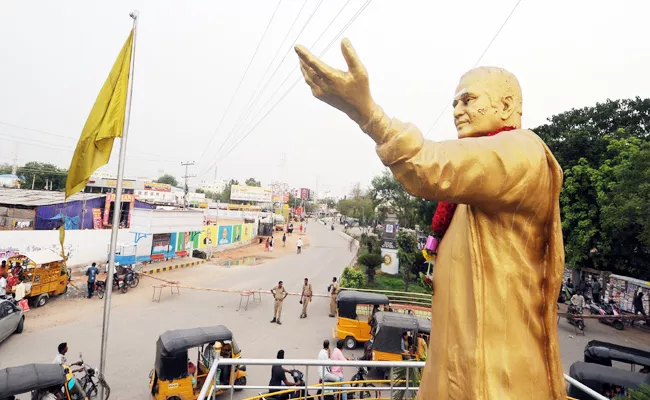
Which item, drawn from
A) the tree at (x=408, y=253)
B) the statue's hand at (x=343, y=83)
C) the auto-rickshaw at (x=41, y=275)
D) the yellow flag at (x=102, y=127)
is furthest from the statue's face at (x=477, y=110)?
the tree at (x=408, y=253)

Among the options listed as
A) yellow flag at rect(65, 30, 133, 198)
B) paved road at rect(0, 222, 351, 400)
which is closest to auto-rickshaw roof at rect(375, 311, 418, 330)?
paved road at rect(0, 222, 351, 400)

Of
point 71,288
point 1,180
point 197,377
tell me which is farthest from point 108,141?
point 1,180

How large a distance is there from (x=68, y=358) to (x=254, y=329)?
432 centimetres

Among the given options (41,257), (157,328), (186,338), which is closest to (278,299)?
(157,328)

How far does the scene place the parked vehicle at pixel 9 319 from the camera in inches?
321

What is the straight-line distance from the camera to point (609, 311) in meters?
13.1

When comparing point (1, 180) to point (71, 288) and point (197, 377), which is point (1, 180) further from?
point (197, 377)

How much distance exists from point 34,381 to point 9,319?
193 inches

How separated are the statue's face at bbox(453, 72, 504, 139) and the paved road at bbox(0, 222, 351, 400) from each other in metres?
6.97

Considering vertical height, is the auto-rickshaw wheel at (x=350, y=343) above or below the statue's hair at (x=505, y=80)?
below

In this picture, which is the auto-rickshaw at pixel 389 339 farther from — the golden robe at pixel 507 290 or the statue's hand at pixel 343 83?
the statue's hand at pixel 343 83

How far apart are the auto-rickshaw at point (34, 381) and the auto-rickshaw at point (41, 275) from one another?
6179 mm

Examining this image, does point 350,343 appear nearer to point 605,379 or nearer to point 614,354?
point 605,379

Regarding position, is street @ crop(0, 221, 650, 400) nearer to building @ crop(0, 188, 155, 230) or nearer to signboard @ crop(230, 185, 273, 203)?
building @ crop(0, 188, 155, 230)
